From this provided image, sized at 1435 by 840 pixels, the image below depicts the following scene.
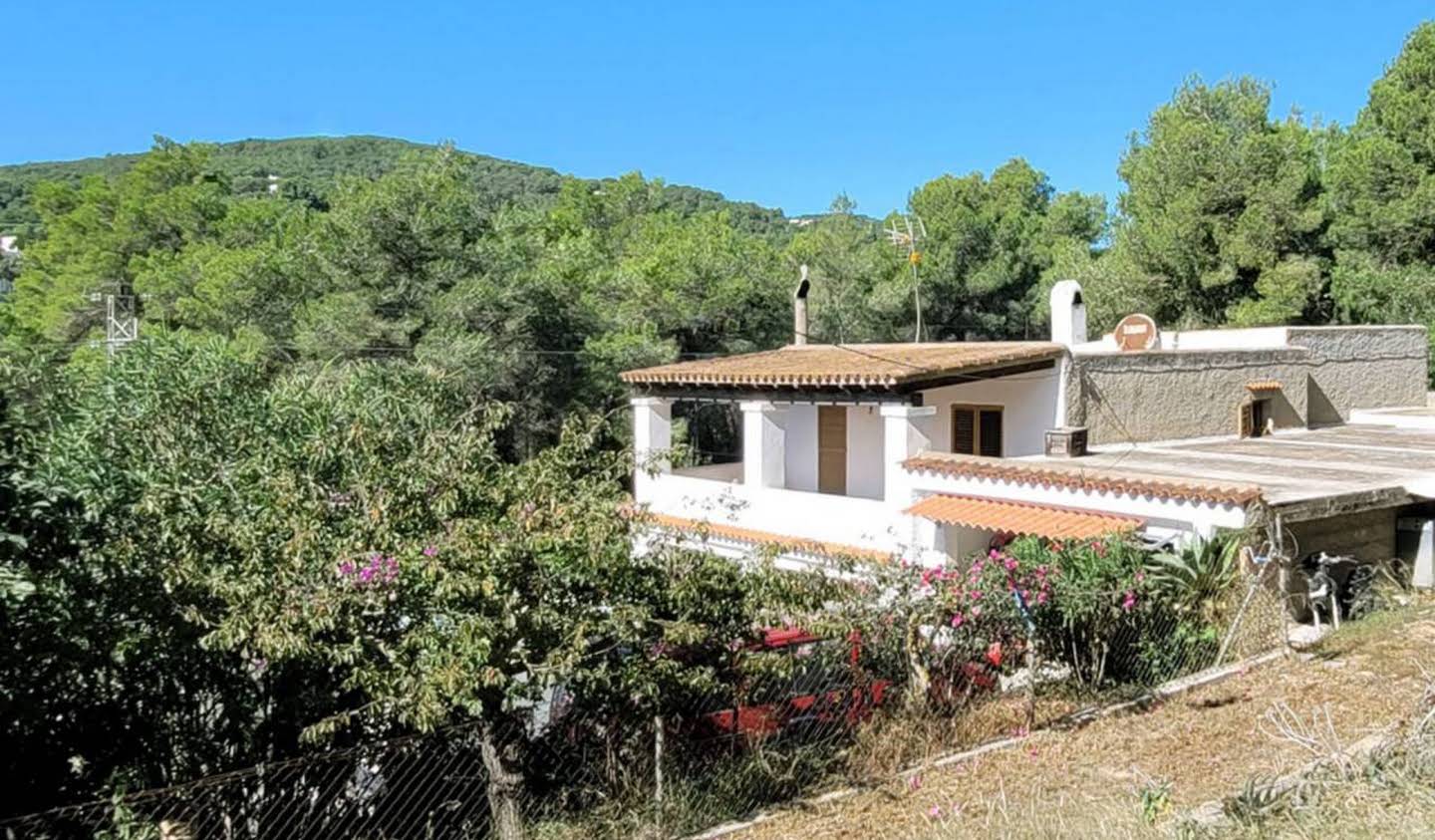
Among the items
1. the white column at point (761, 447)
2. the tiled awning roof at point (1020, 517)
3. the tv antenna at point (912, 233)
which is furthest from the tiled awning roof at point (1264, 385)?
the tv antenna at point (912, 233)

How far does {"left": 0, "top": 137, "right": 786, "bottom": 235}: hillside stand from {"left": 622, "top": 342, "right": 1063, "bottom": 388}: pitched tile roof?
49.0 meters

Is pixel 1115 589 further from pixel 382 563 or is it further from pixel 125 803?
pixel 125 803

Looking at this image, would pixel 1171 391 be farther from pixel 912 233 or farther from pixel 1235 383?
pixel 912 233

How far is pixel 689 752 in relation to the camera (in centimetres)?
836

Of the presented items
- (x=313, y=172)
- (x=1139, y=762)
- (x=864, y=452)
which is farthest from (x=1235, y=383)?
(x=313, y=172)

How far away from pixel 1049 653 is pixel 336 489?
7332mm

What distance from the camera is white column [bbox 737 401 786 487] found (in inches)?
811

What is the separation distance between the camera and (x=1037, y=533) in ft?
47.2

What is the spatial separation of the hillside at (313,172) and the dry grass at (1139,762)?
6163cm

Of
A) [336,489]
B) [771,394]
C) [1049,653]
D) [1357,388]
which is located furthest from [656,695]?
[1357,388]

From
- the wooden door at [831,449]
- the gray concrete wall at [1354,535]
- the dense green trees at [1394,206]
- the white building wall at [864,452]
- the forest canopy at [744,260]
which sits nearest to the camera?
the gray concrete wall at [1354,535]

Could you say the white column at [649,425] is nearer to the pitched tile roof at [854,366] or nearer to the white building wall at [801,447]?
the pitched tile roof at [854,366]

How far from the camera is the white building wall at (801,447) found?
77.4 ft

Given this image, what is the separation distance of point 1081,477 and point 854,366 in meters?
5.36
